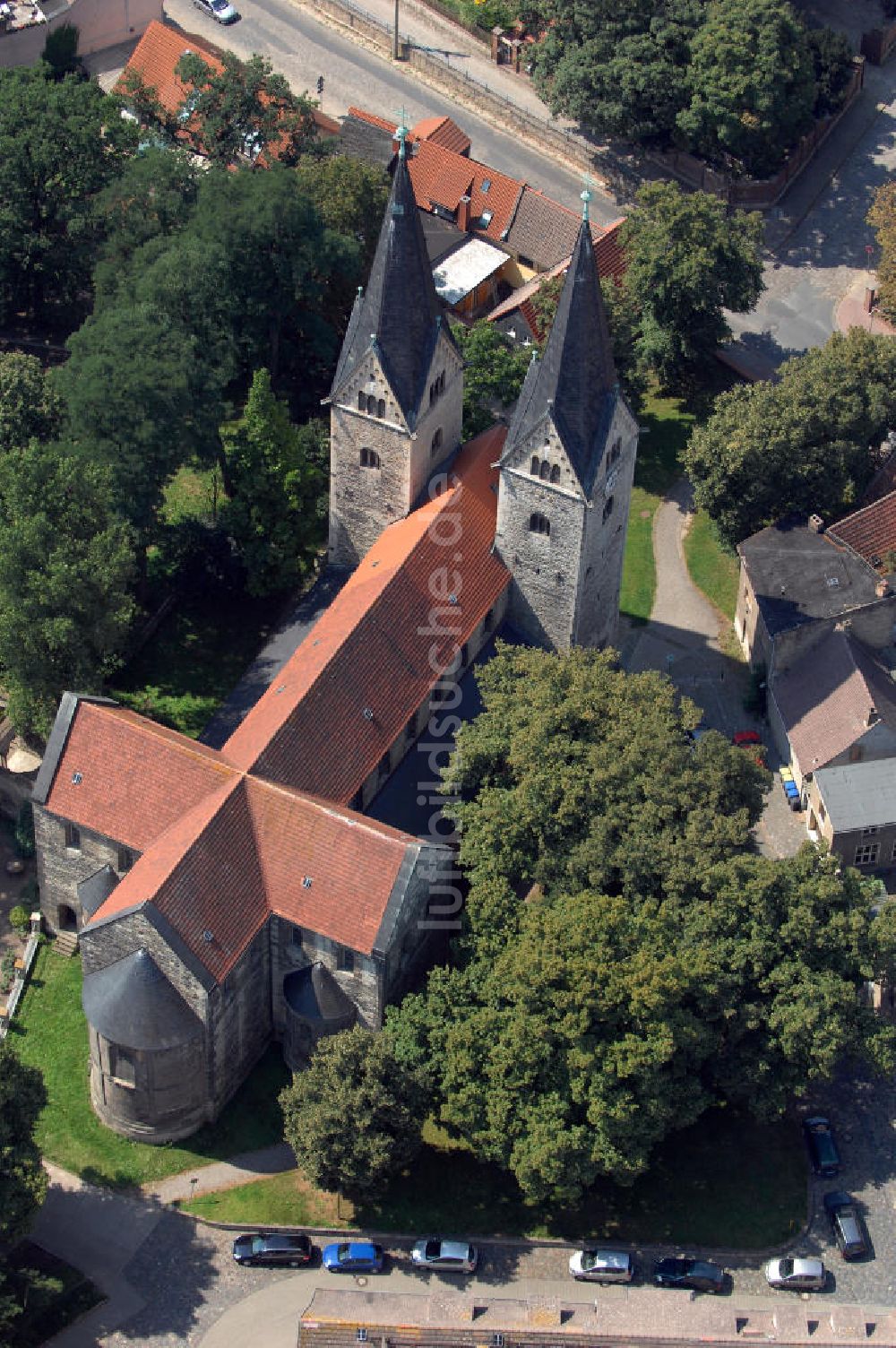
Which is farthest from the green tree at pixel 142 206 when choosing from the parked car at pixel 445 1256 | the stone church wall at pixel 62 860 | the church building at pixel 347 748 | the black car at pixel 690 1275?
the black car at pixel 690 1275

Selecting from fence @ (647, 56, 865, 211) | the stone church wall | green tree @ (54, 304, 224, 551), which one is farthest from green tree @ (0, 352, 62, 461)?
fence @ (647, 56, 865, 211)

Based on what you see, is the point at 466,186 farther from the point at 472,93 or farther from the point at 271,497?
the point at 271,497

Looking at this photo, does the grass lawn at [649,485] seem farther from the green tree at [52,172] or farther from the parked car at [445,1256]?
the parked car at [445,1256]

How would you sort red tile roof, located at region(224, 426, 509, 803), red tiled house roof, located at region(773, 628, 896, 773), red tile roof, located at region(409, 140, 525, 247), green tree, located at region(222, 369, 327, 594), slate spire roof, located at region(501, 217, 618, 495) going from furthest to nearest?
red tile roof, located at region(409, 140, 525, 247), green tree, located at region(222, 369, 327, 594), red tiled house roof, located at region(773, 628, 896, 773), red tile roof, located at region(224, 426, 509, 803), slate spire roof, located at region(501, 217, 618, 495)

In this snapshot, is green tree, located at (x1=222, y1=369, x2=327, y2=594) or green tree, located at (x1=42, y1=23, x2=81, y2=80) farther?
green tree, located at (x1=42, y1=23, x2=81, y2=80)

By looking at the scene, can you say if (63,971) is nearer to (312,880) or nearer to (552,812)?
(312,880)

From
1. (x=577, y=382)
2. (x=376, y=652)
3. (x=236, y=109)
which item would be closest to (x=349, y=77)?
(x=236, y=109)

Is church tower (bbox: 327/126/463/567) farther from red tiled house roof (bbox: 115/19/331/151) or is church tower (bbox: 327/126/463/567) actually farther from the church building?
red tiled house roof (bbox: 115/19/331/151)
